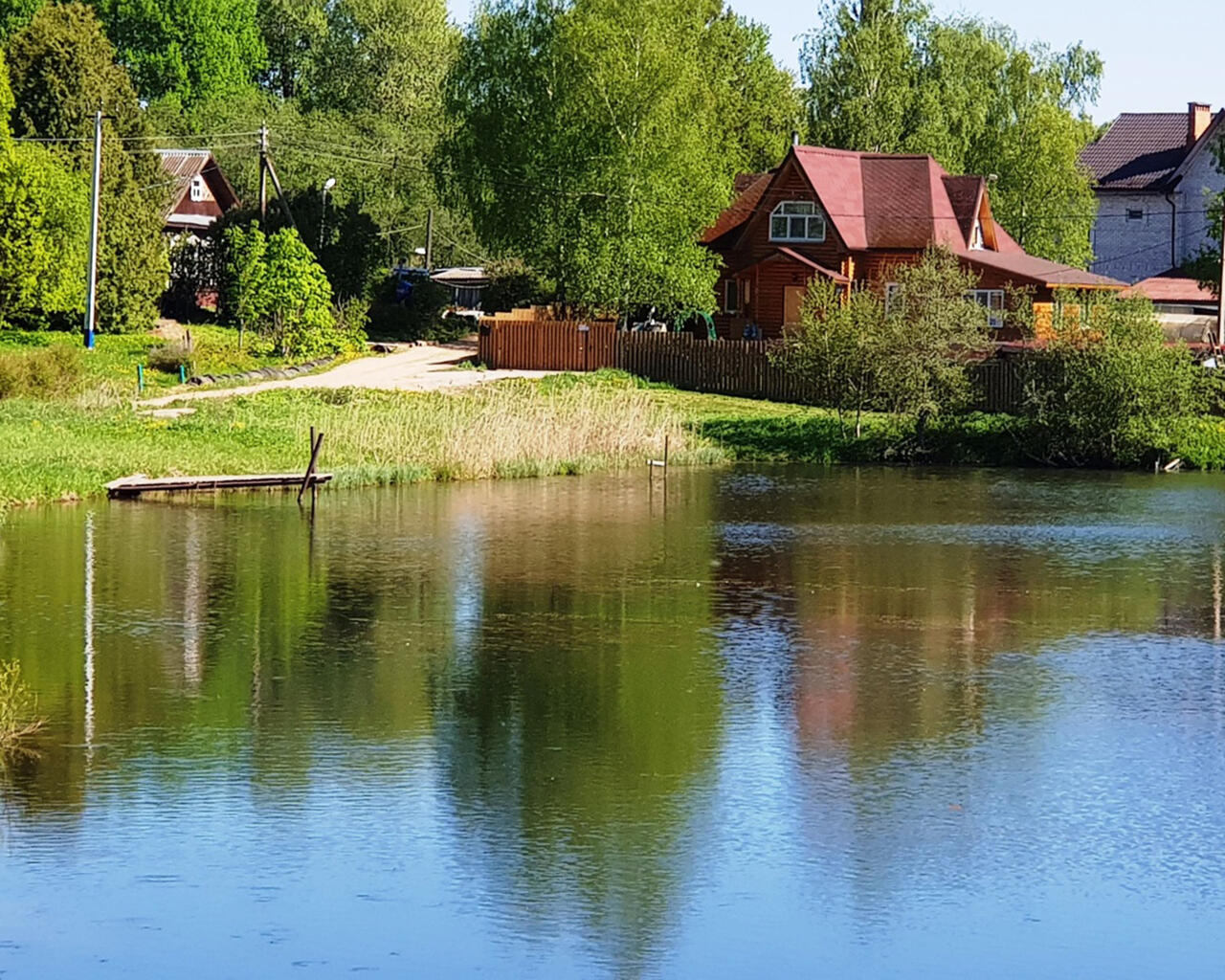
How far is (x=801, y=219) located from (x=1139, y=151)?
2461 cm

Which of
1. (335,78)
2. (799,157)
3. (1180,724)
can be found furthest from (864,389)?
(335,78)

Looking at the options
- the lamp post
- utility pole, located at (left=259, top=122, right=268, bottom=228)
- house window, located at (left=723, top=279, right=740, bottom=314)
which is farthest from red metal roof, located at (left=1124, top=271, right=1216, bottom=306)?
utility pole, located at (left=259, top=122, right=268, bottom=228)

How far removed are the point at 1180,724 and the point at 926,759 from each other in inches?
120

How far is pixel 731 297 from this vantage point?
67750 mm

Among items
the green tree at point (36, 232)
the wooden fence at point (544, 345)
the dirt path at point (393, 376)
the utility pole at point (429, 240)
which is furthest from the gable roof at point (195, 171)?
the wooden fence at point (544, 345)

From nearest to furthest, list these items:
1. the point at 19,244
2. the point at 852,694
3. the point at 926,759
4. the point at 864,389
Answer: the point at 926,759, the point at 852,694, the point at 864,389, the point at 19,244

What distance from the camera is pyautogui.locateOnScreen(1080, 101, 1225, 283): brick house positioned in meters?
80.6

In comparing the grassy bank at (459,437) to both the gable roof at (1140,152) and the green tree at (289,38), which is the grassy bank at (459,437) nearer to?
the gable roof at (1140,152)

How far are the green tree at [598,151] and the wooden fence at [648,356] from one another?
2.42m

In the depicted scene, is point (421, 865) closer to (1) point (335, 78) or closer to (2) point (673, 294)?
(2) point (673, 294)

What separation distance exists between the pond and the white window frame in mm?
35532

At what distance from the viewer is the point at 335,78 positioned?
338 feet

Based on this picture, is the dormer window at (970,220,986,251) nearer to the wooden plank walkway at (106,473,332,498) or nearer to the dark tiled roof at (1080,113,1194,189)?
the dark tiled roof at (1080,113,1194,189)

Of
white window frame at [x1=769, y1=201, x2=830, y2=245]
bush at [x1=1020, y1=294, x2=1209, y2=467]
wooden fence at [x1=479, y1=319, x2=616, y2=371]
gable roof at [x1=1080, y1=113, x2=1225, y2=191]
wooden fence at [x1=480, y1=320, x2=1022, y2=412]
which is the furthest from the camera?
gable roof at [x1=1080, y1=113, x2=1225, y2=191]
